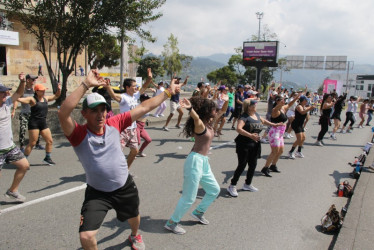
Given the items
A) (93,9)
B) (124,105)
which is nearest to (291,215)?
(124,105)

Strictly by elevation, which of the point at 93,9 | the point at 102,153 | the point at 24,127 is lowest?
the point at 24,127

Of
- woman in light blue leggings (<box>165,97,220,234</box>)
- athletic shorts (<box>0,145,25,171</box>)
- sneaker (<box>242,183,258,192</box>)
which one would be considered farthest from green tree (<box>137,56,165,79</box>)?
woman in light blue leggings (<box>165,97,220,234</box>)

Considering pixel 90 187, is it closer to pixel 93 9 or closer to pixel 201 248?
pixel 201 248

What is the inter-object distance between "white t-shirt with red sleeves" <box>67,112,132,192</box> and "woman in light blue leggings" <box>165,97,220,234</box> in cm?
99

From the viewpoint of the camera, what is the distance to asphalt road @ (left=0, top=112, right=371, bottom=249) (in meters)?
3.56

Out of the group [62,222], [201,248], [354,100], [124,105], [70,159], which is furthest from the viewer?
[354,100]

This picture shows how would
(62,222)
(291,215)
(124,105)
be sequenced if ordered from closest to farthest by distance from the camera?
(62,222), (291,215), (124,105)

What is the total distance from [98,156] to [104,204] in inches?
18.6

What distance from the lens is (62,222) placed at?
3.86 m

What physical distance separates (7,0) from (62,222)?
10617 mm

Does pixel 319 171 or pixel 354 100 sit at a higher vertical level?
pixel 354 100

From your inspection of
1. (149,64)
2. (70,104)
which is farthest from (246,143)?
(149,64)

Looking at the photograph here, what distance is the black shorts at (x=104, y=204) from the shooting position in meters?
2.54

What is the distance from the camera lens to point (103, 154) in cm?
269
